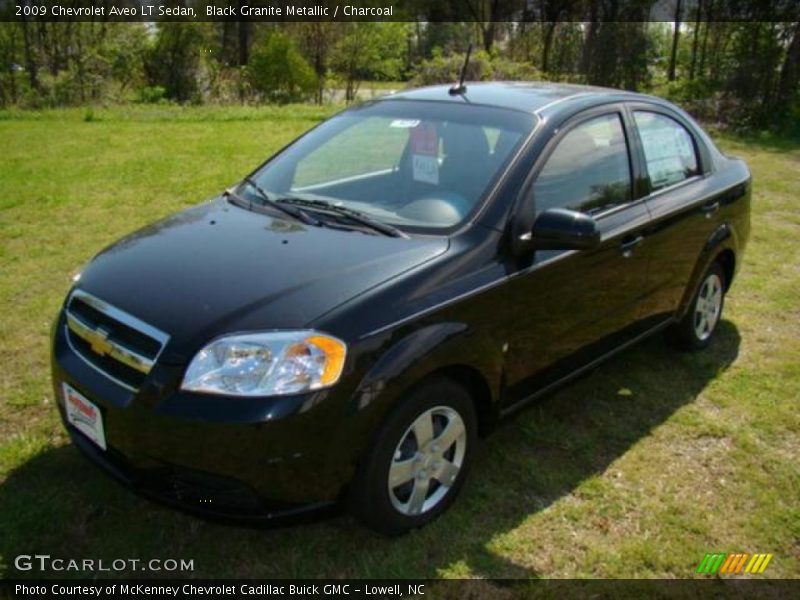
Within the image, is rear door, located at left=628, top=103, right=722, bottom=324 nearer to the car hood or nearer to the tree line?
the car hood

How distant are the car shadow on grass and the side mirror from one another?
1.10 m

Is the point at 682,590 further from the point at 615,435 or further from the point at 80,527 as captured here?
the point at 80,527

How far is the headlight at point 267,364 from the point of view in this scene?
2363 millimetres

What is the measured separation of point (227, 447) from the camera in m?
2.32

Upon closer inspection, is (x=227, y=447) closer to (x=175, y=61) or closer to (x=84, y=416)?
(x=84, y=416)

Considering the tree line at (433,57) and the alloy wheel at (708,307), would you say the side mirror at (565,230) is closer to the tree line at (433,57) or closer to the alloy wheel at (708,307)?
the alloy wheel at (708,307)

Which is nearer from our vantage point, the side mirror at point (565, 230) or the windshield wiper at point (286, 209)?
the side mirror at point (565, 230)

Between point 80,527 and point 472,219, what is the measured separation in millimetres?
1975

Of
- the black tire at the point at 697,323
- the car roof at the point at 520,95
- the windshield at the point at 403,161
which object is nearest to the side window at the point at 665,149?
the car roof at the point at 520,95

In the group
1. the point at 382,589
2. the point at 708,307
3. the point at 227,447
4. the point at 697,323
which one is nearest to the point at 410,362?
the point at 227,447

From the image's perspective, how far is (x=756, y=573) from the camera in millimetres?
2801

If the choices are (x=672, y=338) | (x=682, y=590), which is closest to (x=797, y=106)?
(x=672, y=338)

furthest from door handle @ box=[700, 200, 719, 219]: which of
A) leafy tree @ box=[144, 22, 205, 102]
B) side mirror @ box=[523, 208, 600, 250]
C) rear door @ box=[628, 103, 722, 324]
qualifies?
leafy tree @ box=[144, 22, 205, 102]

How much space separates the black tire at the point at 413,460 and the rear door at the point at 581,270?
36cm
